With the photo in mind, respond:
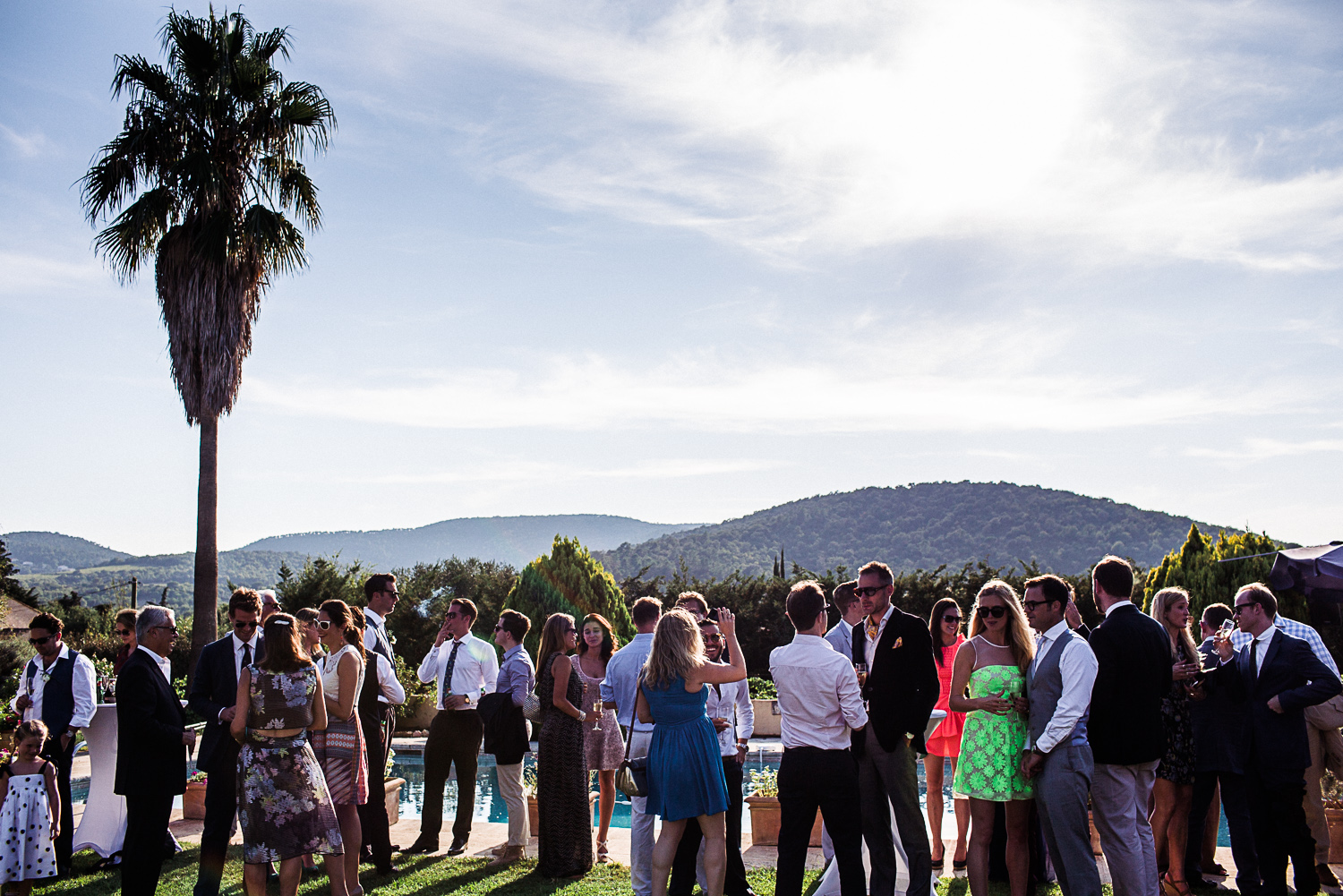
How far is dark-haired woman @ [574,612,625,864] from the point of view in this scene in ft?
22.6

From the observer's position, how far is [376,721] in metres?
6.69

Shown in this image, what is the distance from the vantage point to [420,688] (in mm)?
15680

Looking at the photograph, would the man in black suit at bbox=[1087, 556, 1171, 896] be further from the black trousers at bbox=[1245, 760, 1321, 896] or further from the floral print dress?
the floral print dress

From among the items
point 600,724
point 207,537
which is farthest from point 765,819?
point 207,537

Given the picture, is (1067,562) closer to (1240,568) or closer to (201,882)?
(1240,568)

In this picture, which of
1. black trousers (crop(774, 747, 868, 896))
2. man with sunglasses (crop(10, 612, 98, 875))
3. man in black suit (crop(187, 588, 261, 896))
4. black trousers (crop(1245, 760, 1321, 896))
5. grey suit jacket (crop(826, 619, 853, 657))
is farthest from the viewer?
man with sunglasses (crop(10, 612, 98, 875))

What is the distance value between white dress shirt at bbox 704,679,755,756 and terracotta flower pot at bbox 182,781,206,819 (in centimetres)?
528

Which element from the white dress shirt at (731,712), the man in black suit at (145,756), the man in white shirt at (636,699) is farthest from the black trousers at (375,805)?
the white dress shirt at (731,712)

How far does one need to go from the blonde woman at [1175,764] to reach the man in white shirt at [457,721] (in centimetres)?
484

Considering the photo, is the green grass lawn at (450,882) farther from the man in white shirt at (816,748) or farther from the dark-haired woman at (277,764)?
the dark-haired woman at (277,764)

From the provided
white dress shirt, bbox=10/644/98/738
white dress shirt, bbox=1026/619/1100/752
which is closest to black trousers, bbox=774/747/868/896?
white dress shirt, bbox=1026/619/1100/752

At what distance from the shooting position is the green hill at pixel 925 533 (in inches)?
4085

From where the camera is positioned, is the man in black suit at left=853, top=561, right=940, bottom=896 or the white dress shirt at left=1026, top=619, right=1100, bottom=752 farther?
the man in black suit at left=853, top=561, right=940, bottom=896

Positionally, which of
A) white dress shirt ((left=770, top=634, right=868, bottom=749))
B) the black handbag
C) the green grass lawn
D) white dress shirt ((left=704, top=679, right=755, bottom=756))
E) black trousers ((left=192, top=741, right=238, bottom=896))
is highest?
white dress shirt ((left=770, top=634, right=868, bottom=749))
